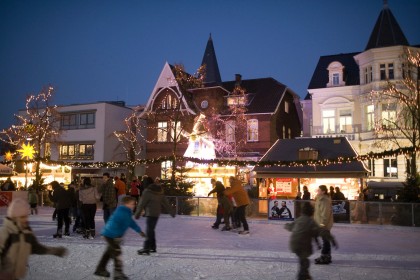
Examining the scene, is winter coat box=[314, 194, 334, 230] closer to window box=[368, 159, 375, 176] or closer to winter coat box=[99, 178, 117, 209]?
winter coat box=[99, 178, 117, 209]

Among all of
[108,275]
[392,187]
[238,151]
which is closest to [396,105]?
[392,187]

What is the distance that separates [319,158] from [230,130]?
1243 cm

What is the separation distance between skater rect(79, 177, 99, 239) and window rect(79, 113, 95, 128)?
2913 centimetres

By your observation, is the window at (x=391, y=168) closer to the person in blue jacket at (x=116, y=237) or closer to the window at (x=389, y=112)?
the window at (x=389, y=112)

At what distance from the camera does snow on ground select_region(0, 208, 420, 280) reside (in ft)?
25.7

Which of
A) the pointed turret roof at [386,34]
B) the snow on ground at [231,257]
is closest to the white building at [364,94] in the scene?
the pointed turret roof at [386,34]

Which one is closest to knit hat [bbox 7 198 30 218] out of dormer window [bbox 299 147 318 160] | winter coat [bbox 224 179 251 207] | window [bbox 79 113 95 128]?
winter coat [bbox 224 179 251 207]

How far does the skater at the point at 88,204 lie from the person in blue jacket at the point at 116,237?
5.11 metres

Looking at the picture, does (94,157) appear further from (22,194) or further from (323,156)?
(323,156)

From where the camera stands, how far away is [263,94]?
37.3 meters

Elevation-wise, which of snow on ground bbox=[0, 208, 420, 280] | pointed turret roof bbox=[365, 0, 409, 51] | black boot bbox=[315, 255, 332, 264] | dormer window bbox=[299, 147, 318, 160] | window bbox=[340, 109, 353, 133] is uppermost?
pointed turret roof bbox=[365, 0, 409, 51]

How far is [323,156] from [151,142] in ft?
62.0

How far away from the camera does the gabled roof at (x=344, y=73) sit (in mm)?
30237

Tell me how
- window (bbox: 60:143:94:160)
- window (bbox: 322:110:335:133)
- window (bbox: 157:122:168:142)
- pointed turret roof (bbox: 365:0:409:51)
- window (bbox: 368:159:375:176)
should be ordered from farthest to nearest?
window (bbox: 60:143:94:160), window (bbox: 157:122:168:142), window (bbox: 322:110:335:133), pointed turret roof (bbox: 365:0:409:51), window (bbox: 368:159:375:176)
